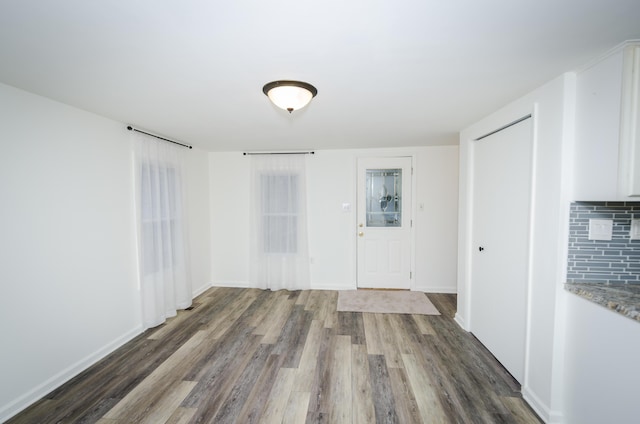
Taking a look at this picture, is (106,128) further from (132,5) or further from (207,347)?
(207,347)

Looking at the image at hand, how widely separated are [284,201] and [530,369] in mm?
3429

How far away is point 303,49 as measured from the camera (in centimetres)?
135

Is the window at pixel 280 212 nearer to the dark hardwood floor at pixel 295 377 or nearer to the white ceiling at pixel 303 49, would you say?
the dark hardwood floor at pixel 295 377

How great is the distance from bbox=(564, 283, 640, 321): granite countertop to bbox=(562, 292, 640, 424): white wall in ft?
0.17

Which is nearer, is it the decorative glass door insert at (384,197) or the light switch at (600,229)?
the light switch at (600,229)

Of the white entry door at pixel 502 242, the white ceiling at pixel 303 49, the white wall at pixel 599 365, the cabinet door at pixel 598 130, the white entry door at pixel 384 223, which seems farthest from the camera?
the white entry door at pixel 384 223

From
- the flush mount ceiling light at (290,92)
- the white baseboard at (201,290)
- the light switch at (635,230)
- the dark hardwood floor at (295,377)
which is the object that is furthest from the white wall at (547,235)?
the white baseboard at (201,290)

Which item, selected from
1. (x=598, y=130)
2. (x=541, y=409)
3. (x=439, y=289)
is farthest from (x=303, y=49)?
(x=439, y=289)

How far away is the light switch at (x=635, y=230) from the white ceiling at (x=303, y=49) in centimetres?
105

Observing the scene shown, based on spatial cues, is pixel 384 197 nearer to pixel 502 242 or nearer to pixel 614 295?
pixel 502 242

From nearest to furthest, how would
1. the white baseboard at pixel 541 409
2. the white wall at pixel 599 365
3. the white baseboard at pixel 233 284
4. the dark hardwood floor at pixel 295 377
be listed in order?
the white wall at pixel 599 365
the white baseboard at pixel 541 409
the dark hardwood floor at pixel 295 377
the white baseboard at pixel 233 284

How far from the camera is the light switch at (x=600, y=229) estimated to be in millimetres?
1616

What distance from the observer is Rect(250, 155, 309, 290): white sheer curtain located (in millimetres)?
4156

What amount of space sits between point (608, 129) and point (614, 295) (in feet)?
3.10
